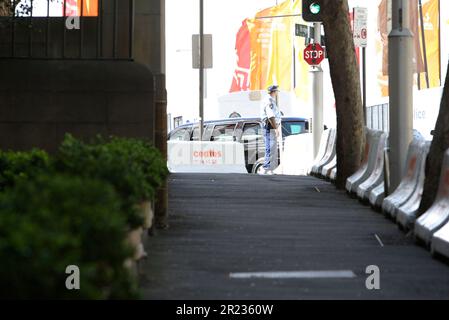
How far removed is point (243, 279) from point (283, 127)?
31950 mm

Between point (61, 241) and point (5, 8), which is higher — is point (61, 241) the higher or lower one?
the lower one

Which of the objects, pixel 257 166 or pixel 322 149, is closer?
pixel 322 149

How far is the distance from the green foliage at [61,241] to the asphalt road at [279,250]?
325 cm

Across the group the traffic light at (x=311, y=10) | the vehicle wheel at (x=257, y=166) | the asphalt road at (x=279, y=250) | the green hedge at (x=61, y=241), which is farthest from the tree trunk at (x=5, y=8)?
the vehicle wheel at (x=257, y=166)

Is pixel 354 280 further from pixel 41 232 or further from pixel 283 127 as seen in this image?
pixel 283 127

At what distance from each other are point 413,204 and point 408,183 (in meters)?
0.98

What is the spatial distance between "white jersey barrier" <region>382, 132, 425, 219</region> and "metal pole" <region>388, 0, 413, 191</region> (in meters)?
0.75

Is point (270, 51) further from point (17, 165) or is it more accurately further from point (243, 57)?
point (17, 165)

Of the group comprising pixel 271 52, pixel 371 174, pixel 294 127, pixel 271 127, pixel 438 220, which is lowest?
pixel 438 220

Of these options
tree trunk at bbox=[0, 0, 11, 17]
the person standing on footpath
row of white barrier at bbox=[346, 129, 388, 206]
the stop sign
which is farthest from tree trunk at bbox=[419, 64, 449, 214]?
the person standing on footpath

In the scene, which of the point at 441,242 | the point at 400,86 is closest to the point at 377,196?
the point at 400,86

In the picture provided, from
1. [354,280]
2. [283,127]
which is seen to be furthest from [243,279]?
[283,127]

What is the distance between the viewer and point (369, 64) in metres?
41.8

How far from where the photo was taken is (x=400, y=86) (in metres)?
16.0
